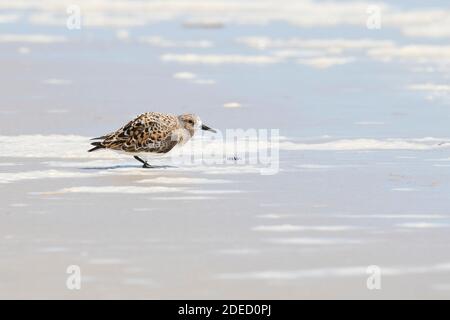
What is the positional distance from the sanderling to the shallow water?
172mm

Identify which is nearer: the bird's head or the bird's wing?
the bird's wing

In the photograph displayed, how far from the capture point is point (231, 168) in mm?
10227

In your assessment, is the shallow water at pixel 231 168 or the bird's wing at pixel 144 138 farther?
the bird's wing at pixel 144 138

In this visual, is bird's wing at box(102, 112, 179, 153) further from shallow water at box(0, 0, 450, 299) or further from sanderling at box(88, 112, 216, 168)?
shallow water at box(0, 0, 450, 299)

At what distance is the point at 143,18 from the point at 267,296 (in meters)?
16.8

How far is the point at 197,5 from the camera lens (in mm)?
24484

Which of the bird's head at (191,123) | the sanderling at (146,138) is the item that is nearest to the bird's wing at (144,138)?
the sanderling at (146,138)

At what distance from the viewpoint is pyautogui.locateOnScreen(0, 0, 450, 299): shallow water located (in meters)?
6.84

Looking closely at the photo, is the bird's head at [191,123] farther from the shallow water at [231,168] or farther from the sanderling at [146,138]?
the shallow water at [231,168]

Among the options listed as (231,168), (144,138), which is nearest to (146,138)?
(144,138)

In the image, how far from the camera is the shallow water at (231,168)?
22.5 ft

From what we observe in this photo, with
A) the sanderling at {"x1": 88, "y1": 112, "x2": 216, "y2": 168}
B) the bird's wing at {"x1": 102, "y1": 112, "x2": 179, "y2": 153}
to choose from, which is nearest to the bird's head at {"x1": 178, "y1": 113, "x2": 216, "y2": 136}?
the sanderling at {"x1": 88, "y1": 112, "x2": 216, "y2": 168}

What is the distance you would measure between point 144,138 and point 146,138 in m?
0.02
